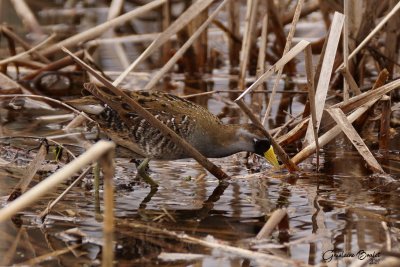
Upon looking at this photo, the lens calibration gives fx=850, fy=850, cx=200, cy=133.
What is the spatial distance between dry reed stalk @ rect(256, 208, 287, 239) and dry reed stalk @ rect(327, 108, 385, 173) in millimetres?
1220

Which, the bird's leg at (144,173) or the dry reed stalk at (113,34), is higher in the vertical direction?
the dry reed stalk at (113,34)

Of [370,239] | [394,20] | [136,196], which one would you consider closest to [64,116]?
[136,196]

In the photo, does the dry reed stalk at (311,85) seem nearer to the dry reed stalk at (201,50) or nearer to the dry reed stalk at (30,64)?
the dry reed stalk at (201,50)

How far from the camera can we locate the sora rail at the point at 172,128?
4.58 m

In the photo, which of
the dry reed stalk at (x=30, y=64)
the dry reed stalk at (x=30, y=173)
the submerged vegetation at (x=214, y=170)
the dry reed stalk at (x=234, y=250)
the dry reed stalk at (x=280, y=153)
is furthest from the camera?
the dry reed stalk at (x=30, y=64)

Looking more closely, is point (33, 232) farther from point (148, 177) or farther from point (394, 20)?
point (394, 20)

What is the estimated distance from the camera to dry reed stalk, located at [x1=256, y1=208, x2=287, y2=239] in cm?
328

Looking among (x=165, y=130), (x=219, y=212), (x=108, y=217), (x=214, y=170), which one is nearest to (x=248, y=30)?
(x=214, y=170)

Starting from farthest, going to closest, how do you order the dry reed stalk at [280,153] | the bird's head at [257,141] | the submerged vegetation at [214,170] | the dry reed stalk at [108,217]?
1. the bird's head at [257,141]
2. the dry reed stalk at [280,153]
3. the submerged vegetation at [214,170]
4. the dry reed stalk at [108,217]

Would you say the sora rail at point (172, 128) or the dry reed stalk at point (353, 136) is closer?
the dry reed stalk at point (353, 136)

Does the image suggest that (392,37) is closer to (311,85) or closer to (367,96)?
(367,96)

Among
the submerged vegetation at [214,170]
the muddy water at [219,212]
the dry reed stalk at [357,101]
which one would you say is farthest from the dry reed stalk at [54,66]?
the dry reed stalk at [357,101]

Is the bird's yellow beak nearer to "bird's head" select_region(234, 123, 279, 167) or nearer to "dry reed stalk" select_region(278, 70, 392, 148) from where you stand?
"bird's head" select_region(234, 123, 279, 167)

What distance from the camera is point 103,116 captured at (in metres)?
4.67
